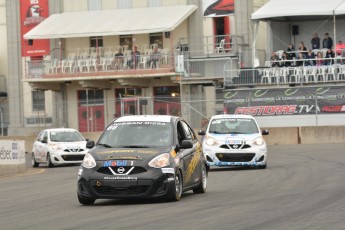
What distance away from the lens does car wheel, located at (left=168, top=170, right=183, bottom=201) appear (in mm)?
17453

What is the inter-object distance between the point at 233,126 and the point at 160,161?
12.8 m

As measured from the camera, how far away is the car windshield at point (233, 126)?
98.4 ft

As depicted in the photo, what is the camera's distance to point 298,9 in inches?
2019

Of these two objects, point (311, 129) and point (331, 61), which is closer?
point (311, 129)

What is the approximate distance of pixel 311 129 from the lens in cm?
4484

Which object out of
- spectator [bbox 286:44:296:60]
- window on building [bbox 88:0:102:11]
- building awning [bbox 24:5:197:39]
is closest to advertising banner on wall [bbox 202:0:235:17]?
building awning [bbox 24:5:197:39]

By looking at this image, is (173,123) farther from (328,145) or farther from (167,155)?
(328,145)

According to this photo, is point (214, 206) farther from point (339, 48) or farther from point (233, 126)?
point (339, 48)

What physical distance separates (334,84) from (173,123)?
97.5 feet

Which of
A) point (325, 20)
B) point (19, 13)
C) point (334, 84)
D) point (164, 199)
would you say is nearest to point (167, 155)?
point (164, 199)

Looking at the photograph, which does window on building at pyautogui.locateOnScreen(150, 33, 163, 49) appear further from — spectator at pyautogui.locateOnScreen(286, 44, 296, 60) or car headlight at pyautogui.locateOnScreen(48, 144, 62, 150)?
A: car headlight at pyautogui.locateOnScreen(48, 144, 62, 150)

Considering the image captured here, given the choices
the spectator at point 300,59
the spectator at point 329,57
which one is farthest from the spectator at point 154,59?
the spectator at point 329,57

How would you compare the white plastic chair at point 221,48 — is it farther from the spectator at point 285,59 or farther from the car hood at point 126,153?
the car hood at point 126,153

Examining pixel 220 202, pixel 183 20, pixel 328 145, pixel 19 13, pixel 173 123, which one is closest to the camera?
pixel 220 202
